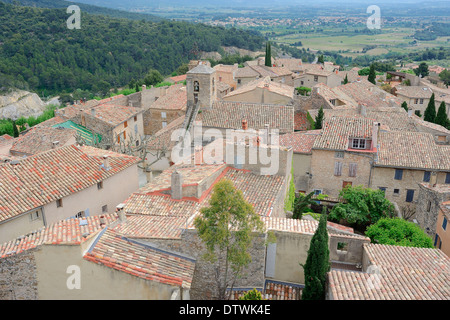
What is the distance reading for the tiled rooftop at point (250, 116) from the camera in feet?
121

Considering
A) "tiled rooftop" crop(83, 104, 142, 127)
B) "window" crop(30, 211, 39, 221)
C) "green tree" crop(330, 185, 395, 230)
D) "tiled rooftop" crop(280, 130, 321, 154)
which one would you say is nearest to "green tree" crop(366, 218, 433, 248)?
"green tree" crop(330, 185, 395, 230)

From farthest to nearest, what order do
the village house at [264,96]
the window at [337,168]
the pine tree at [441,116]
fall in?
the pine tree at [441,116]
the village house at [264,96]
the window at [337,168]

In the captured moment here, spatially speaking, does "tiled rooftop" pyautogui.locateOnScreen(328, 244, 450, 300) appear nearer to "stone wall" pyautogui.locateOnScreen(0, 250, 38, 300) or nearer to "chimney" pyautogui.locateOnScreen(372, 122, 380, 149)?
"stone wall" pyautogui.locateOnScreen(0, 250, 38, 300)

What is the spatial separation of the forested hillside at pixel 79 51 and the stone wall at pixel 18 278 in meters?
82.4

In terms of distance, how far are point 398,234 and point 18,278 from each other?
1812cm

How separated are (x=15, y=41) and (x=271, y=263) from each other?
339 ft

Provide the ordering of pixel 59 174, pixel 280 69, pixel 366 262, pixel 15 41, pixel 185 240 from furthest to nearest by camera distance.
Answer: pixel 15 41 < pixel 280 69 < pixel 59 174 < pixel 366 262 < pixel 185 240

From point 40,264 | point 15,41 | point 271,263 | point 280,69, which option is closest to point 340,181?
point 271,263

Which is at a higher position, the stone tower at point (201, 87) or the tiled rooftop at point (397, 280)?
the stone tower at point (201, 87)

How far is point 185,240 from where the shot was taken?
14.4m

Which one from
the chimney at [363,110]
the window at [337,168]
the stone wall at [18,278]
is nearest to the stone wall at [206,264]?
the stone wall at [18,278]

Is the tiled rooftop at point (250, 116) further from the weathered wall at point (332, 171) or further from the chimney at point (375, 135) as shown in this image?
the chimney at point (375, 135)

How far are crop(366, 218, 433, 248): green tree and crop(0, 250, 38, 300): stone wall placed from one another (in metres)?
16.8
